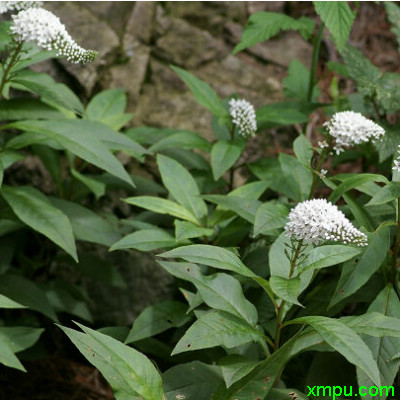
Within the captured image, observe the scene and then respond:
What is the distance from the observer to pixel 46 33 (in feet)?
8.44

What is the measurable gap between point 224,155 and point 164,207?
1.62 ft

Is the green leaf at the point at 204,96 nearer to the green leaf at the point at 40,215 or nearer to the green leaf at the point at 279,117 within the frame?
the green leaf at the point at 279,117

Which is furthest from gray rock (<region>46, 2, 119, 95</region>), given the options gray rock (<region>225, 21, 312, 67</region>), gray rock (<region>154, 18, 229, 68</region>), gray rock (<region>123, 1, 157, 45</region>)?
gray rock (<region>225, 21, 312, 67</region>)

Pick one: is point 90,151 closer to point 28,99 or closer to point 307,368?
point 28,99

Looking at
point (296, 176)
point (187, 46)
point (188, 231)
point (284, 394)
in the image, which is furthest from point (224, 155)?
point (187, 46)

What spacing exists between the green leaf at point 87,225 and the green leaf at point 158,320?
0.49m

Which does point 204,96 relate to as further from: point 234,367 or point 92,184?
point 234,367

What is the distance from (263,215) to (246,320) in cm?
54

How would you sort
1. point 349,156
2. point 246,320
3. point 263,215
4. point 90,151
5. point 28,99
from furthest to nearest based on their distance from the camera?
point 349,156
point 28,99
point 90,151
point 263,215
point 246,320

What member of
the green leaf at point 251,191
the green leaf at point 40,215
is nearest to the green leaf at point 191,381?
the green leaf at point 40,215

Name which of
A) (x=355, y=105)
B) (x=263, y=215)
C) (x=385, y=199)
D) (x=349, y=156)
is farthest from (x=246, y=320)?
(x=355, y=105)

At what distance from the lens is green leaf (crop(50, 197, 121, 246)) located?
323 cm

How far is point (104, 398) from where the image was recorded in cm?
355

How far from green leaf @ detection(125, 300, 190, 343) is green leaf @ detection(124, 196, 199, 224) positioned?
44 cm
